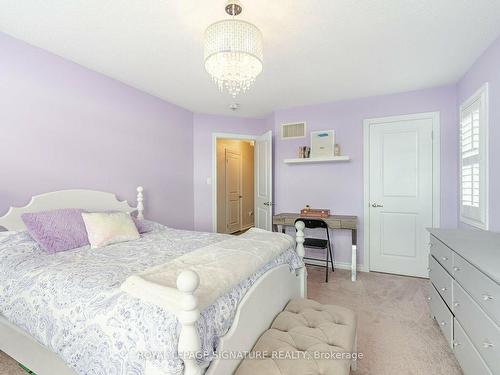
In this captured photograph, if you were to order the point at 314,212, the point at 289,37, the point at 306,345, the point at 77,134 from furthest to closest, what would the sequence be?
the point at 314,212, the point at 77,134, the point at 289,37, the point at 306,345

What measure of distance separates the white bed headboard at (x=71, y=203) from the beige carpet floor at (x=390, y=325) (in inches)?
37.2

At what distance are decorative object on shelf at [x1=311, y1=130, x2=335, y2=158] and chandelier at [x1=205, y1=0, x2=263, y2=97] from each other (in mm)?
2150

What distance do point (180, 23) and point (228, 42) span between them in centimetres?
63

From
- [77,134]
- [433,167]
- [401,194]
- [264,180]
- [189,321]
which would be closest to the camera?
[189,321]

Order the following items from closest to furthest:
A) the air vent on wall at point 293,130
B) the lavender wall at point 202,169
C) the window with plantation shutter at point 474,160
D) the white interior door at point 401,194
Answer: the window with plantation shutter at point 474,160
the white interior door at point 401,194
the air vent on wall at point 293,130
the lavender wall at point 202,169

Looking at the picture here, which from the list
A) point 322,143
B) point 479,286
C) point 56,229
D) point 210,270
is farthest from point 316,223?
point 56,229

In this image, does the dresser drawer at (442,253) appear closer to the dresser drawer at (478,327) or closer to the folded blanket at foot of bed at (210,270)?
the dresser drawer at (478,327)

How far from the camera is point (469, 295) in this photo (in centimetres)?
148

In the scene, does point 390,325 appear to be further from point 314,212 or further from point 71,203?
point 71,203

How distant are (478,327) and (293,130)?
308cm

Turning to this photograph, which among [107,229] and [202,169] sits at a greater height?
[202,169]

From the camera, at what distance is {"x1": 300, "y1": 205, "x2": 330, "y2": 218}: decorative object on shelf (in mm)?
3494

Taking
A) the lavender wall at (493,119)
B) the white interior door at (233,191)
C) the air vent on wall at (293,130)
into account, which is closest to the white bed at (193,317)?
the lavender wall at (493,119)

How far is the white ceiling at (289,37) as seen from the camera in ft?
5.69
